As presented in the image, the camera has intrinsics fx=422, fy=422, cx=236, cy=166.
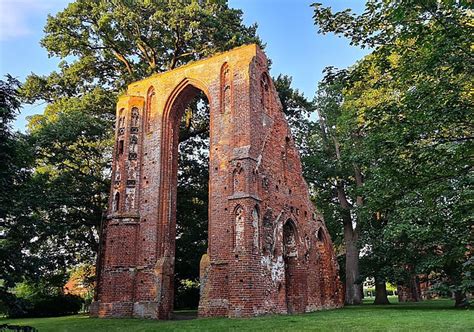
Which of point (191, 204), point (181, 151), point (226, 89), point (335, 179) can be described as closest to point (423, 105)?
point (226, 89)

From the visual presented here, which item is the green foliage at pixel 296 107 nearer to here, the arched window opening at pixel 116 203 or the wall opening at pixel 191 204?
the wall opening at pixel 191 204

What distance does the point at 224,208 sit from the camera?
1467 centimetres

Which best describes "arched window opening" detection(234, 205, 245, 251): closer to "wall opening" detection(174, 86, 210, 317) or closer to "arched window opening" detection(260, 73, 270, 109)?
"arched window opening" detection(260, 73, 270, 109)

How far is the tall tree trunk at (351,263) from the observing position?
76.4 feet

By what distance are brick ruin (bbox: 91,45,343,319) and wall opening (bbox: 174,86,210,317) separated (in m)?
4.16

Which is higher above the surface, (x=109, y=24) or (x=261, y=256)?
(x=109, y=24)

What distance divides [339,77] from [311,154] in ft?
61.9

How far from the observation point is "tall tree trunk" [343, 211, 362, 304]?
23.3 m

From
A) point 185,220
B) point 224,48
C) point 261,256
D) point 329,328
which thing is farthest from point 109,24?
point 329,328

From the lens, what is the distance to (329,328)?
377 inches

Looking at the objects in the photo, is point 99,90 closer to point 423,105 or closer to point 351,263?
point 351,263

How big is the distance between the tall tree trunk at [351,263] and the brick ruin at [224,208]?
408 cm

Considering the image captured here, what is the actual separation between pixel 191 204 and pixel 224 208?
8.16 metres

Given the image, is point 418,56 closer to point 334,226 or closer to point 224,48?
point 224,48
